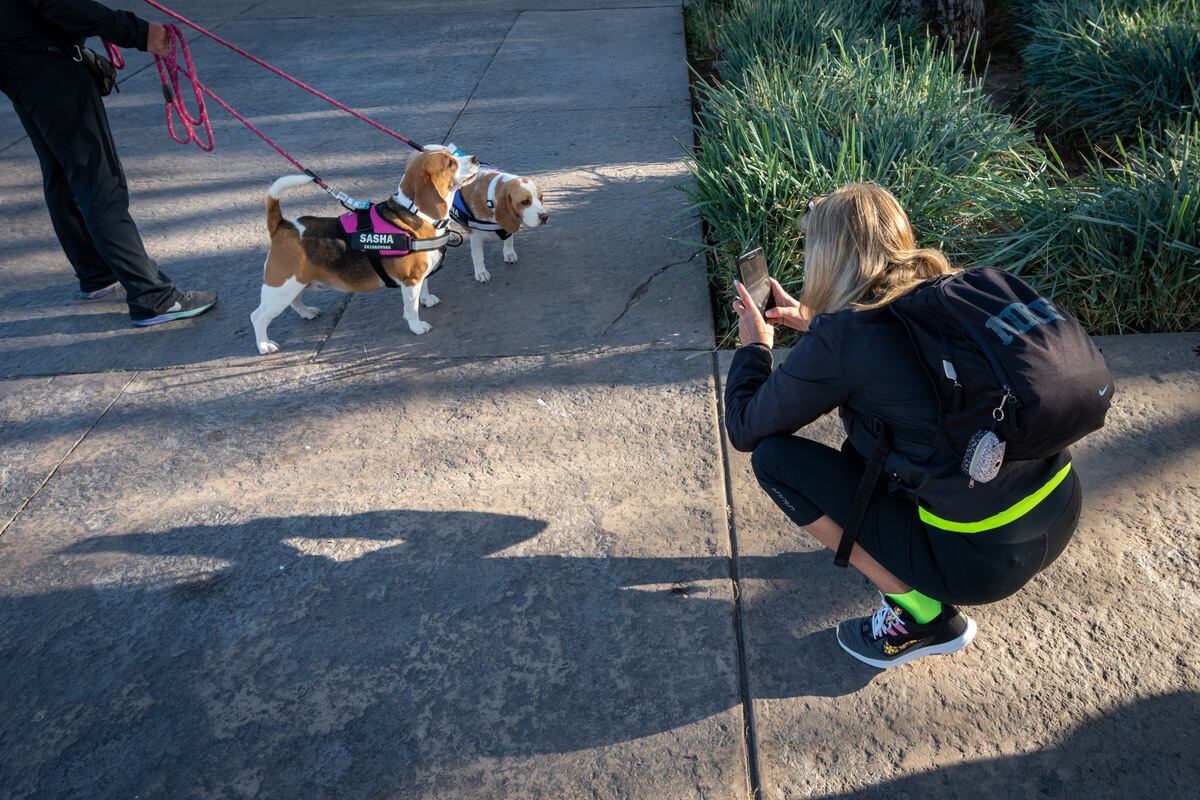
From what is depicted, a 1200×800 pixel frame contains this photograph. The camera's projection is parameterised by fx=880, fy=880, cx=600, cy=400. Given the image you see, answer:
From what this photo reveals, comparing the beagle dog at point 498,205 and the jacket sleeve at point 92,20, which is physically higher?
the jacket sleeve at point 92,20

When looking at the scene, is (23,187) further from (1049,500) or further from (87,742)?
(1049,500)

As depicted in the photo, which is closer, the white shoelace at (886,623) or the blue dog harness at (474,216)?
the white shoelace at (886,623)

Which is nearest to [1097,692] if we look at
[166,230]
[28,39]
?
[28,39]

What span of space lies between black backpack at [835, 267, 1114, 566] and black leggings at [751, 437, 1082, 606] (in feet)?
0.77

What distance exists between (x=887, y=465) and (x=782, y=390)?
0.32m

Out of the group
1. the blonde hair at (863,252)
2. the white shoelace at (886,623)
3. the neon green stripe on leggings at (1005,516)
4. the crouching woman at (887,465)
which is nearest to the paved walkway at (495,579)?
the white shoelace at (886,623)

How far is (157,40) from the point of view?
3871 millimetres

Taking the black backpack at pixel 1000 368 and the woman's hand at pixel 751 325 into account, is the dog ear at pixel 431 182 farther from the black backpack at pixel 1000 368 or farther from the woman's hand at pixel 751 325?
the black backpack at pixel 1000 368

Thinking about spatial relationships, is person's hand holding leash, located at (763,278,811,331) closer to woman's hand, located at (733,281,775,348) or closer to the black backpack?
woman's hand, located at (733,281,775,348)

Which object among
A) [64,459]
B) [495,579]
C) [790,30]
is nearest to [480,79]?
[790,30]

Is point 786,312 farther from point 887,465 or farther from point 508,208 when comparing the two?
point 508,208

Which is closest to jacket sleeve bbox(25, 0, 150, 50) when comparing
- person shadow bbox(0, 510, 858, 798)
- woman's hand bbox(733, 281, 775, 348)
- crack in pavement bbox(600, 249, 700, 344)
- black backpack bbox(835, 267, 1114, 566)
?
person shadow bbox(0, 510, 858, 798)

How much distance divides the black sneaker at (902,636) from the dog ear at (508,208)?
260cm

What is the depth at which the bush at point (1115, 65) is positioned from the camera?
5.21 m
